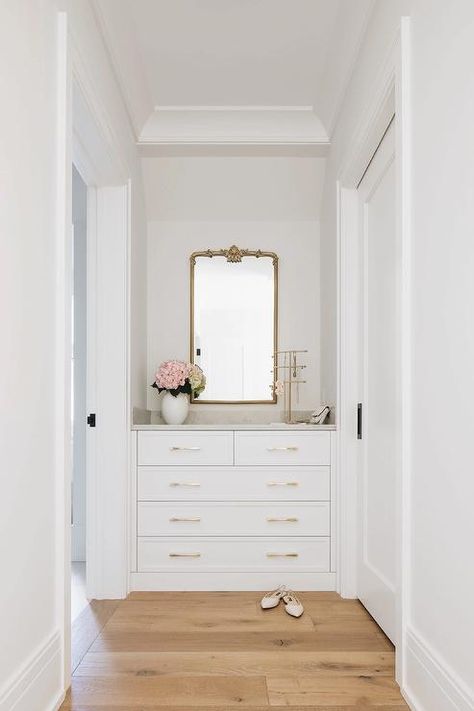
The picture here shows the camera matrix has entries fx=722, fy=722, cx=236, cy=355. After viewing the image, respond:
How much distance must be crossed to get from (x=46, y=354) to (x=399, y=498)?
1.21m

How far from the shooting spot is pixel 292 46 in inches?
132

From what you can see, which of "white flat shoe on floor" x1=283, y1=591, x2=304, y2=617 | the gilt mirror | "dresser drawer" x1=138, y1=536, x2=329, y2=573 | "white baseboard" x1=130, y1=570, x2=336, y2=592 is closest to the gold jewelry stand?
the gilt mirror

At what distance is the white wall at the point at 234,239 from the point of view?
173 inches

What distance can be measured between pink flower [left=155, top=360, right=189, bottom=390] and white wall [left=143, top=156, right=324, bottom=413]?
0.39 metres

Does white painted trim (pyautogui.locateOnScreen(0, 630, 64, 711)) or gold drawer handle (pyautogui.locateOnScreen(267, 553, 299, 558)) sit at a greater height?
white painted trim (pyautogui.locateOnScreen(0, 630, 64, 711))

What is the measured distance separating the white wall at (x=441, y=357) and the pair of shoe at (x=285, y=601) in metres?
0.99

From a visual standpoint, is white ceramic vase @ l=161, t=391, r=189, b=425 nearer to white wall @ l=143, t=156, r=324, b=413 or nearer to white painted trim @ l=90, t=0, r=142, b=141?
white wall @ l=143, t=156, r=324, b=413

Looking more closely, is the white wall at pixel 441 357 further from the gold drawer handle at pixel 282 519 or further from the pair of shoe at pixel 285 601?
the gold drawer handle at pixel 282 519

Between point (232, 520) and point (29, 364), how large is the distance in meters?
2.01

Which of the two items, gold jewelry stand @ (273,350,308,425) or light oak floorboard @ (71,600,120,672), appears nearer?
light oak floorboard @ (71,600,120,672)

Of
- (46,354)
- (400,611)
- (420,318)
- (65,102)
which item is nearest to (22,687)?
(46,354)

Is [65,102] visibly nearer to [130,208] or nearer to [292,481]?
[130,208]

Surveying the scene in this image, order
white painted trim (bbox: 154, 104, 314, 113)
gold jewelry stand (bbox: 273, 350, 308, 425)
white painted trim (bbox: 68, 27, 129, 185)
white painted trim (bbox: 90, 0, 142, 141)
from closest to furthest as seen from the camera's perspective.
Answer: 1. white painted trim (bbox: 68, 27, 129, 185)
2. white painted trim (bbox: 90, 0, 142, 141)
3. white painted trim (bbox: 154, 104, 314, 113)
4. gold jewelry stand (bbox: 273, 350, 308, 425)

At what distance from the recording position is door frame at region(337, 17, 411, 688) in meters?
2.31
